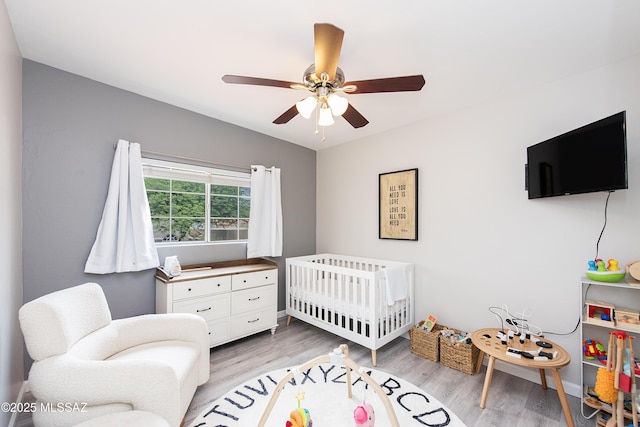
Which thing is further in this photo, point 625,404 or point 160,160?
point 160,160

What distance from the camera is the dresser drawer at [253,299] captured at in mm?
2770

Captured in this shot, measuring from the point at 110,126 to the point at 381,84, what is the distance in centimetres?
231

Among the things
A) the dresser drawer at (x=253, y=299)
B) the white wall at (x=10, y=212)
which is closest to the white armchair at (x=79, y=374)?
the white wall at (x=10, y=212)

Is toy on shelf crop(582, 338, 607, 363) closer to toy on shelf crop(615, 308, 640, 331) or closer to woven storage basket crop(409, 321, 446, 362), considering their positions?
toy on shelf crop(615, 308, 640, 331)

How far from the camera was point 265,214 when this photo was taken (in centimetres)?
336

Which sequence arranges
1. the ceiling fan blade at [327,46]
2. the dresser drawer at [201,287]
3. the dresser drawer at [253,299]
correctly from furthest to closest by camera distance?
the dresser drawer at [253,299] < the dresser drawer at [201,287] < the ceiling fan blade at [327,46]

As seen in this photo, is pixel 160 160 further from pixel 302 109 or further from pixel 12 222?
pixel 302 109

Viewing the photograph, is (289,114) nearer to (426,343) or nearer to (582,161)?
(582,161)

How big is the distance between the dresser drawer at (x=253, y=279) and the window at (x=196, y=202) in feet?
2.02

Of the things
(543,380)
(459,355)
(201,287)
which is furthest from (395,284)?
(201,287)

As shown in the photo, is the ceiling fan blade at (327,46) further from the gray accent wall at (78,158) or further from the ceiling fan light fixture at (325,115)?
the gray accent wall at (78,158)

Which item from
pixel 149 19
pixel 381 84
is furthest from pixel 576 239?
pixel 149 19

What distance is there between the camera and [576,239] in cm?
202

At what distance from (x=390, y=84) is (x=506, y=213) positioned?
165 centimetres
